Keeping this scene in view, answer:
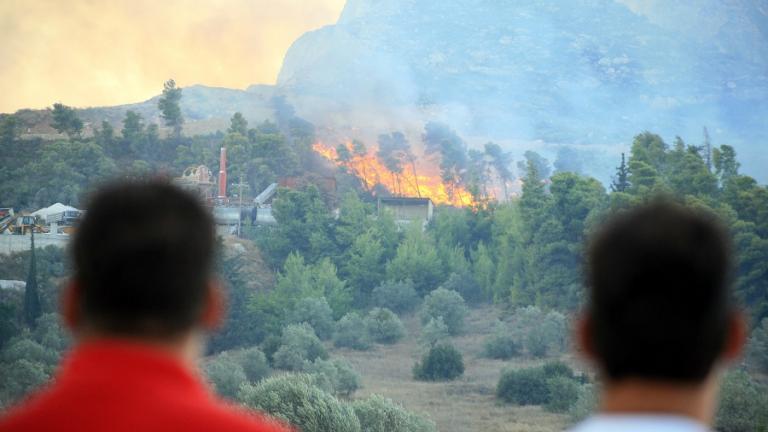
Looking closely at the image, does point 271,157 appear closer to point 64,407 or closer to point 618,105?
point 64,407

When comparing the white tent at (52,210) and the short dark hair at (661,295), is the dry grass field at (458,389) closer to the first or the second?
the white tent at (52,210)

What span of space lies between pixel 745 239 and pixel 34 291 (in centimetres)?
2956

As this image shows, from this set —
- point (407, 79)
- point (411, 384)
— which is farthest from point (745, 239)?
point (407, 79)

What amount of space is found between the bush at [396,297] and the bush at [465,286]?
79.3 inches

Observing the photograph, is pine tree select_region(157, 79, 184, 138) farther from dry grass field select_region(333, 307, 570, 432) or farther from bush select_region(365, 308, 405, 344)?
bush select_region(365, 308, 405, 344)

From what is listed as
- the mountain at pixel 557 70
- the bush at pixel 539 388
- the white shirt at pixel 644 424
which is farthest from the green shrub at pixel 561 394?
the mountain at pixel 557 70

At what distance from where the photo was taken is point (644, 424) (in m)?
1.89

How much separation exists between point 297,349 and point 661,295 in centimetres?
4063

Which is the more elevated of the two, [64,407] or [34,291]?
[64,407]

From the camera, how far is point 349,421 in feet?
79.2

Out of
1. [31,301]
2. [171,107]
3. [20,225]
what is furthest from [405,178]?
[31,301]

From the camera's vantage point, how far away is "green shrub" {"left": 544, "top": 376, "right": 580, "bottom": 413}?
3503cm

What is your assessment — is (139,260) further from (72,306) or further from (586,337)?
(586,337)

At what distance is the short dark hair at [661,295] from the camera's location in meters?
1.89
